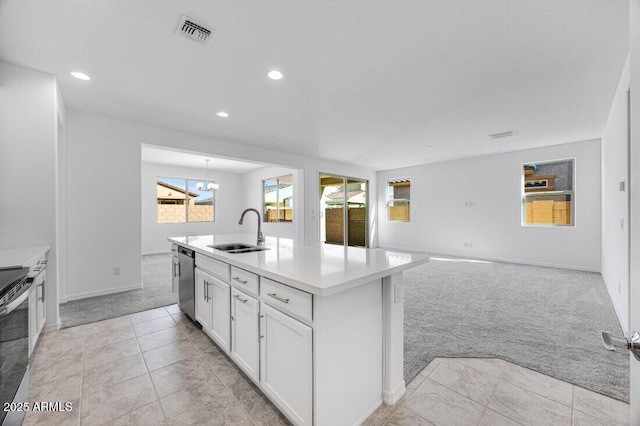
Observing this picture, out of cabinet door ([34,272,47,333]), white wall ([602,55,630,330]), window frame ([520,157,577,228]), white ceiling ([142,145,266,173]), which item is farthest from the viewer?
white ceiling ([142,145,266,173])

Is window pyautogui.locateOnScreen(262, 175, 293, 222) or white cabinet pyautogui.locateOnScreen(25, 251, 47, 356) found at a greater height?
window pyautogui.locateOnScreen(262, 175, 293, 222)

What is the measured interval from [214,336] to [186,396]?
57 centimetres

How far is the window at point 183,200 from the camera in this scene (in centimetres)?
790

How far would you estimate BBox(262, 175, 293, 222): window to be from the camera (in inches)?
298

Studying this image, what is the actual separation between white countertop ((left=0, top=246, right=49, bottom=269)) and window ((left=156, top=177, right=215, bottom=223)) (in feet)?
17.8

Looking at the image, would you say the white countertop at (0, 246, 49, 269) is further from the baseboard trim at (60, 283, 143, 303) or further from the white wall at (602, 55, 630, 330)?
the white wall at (602, 55, 630, 330)

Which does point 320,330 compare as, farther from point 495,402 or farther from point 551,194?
point 551,194

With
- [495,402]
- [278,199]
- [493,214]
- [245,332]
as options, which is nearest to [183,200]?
[278,199]

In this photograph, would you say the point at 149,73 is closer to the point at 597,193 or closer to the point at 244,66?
the point at 244,66

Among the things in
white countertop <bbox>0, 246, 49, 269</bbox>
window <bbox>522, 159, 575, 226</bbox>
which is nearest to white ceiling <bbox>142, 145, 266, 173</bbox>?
white countertop <bbox>0, 246, 49, 269</bbox>

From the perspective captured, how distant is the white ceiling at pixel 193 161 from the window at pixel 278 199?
0.71 m

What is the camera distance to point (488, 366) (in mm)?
2105

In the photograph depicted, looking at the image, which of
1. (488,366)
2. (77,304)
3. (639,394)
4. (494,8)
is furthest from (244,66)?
(77,304)

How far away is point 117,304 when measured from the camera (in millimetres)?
3467
